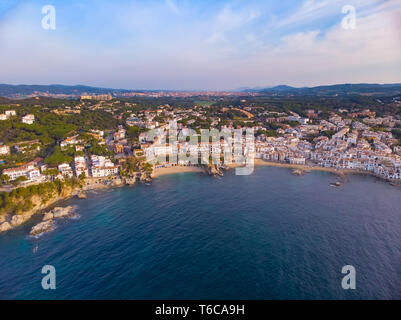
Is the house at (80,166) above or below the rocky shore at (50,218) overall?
above

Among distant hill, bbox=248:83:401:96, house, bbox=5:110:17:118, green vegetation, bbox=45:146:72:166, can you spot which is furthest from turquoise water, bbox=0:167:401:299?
distant hill, bbox=248:83:401:96

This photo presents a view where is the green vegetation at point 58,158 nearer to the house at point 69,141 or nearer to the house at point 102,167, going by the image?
the house at point 102,167

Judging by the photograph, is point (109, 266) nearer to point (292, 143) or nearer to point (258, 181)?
point (258, 181)

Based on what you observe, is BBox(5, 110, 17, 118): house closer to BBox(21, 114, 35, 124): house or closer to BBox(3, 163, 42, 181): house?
BBox(21, 114, 35, 124): house

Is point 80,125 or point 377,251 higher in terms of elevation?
point 80,125

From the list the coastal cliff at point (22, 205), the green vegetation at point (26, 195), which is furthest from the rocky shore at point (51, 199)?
the green vegetation at point (26, 195)

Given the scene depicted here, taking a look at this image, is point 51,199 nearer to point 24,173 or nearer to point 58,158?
point 24,173

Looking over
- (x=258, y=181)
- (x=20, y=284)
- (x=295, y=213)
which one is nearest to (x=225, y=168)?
(x=258, y=181)

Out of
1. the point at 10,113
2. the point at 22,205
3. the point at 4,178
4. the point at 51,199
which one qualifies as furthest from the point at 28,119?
the point at 22,205
